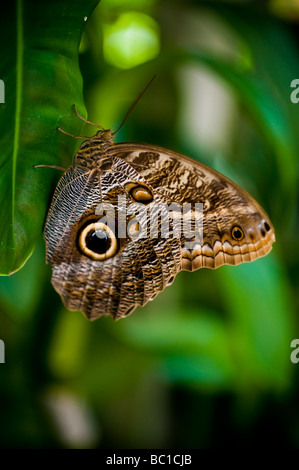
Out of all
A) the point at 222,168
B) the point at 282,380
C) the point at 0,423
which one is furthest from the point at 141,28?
the point at 0,423

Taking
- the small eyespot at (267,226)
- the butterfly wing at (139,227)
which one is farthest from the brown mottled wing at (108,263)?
the small eyespot at (267,226)

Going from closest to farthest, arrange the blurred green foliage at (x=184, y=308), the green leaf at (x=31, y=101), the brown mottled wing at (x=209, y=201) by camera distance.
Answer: the green leaf at (x=31, y=101) < the brown mottled wing at (x=209, y=201) < the blurred green foliage at (x=184, y=308)

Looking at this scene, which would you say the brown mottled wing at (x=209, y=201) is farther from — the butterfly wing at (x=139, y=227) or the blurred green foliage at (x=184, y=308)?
the blurred green foliage at (x=184, y=308)

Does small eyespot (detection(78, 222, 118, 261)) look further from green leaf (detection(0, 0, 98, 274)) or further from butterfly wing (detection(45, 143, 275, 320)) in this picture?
green leaf (detection(0, 0, 98, 274))

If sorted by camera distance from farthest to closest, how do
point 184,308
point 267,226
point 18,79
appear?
point 184,308
point 267,226
point 18,79

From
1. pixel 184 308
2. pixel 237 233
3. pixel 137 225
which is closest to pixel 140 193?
pixel 137 225

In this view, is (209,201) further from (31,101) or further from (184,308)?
(184,308)
